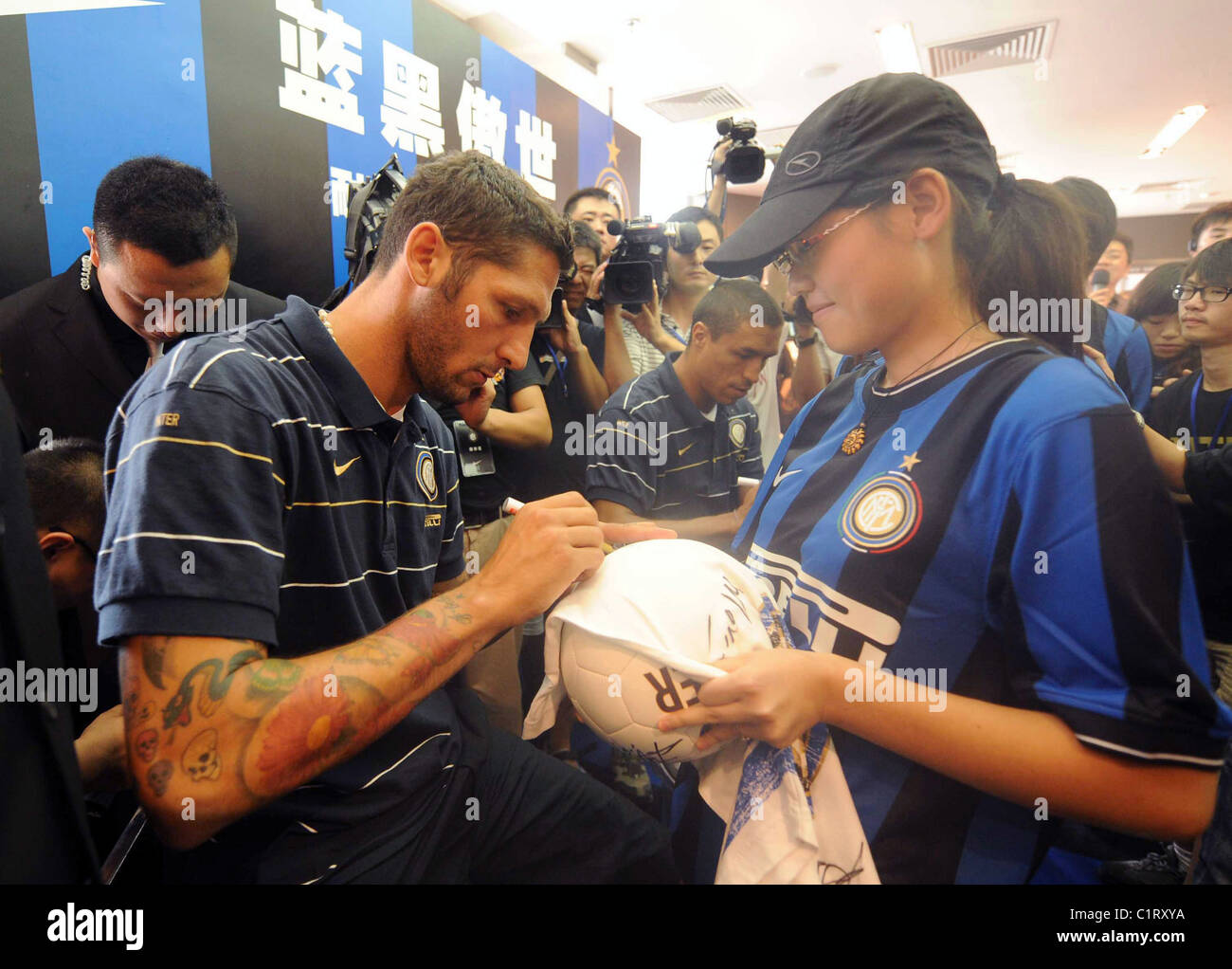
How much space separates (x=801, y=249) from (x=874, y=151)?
0.44ft

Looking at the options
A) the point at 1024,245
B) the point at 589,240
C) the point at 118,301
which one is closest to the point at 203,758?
the point at 1024,245

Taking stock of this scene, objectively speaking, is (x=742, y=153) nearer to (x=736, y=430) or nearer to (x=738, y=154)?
(x=738, y=154)

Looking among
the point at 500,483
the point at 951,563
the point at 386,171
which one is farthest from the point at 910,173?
the point at 386,171

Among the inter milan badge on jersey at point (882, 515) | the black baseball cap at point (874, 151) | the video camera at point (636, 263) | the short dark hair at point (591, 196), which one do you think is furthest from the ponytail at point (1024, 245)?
the short dark hair at point (591, 196)

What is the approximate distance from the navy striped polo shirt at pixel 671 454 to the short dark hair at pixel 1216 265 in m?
0.76

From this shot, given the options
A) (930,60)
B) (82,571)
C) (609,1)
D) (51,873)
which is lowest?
(51,873)

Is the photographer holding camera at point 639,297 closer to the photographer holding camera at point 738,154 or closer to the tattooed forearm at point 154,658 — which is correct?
the photographer holding camera at point 738,154

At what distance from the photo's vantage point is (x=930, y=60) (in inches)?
35.7

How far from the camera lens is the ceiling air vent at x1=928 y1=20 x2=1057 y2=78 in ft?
2.90

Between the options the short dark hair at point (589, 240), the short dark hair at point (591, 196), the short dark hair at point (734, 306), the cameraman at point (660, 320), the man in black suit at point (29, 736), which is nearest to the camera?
the man in black suit at point (29, 736)

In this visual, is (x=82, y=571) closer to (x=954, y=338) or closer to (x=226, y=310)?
(x=226, y=310)

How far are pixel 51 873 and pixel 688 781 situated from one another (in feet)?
2.57

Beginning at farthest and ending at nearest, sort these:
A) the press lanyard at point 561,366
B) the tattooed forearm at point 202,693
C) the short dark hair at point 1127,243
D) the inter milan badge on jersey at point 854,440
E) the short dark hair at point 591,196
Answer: the short dark hair at point 591,196 < the short dark hair at point 1127,243 < the press lanyard at point 561,366 < the inter milan badge on jersey at point 854,440 < the tattooed forearm at point 202,693

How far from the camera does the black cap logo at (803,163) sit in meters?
0.78
